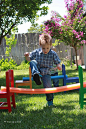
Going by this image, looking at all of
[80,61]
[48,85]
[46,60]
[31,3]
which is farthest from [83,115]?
[80,61]

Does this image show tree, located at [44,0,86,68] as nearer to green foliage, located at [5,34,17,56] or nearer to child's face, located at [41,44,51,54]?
green foliage, located at [5,34,17,56]

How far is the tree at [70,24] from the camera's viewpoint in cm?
1124

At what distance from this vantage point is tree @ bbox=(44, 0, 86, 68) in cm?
1124

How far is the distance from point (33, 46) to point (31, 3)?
322 inches

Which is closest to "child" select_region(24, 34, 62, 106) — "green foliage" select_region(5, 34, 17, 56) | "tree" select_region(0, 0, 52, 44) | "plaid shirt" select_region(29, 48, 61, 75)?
"plaid shirt" select_region(29, 48, 61, 75)

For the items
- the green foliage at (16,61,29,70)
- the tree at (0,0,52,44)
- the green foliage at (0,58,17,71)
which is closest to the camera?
the tree at (0,0,52,44)

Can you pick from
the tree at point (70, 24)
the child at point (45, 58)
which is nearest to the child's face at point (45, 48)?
the child at point (45, 58)

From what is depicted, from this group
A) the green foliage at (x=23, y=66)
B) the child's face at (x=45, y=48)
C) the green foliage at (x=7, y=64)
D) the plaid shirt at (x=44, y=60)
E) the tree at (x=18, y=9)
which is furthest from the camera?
the green foliage at (x=23, y=66)

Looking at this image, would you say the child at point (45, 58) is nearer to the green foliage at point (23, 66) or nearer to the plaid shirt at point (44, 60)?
the plaid shirt at point (44, 60)

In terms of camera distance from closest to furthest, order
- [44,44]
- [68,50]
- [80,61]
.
→ [44,44] → [80,61] → [68,50]

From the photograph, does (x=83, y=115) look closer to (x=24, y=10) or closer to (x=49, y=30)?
(x=24, y=10)

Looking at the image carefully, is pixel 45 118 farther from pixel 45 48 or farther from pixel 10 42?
pixel 10 42

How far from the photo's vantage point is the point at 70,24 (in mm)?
11211

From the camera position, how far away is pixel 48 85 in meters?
3.89
